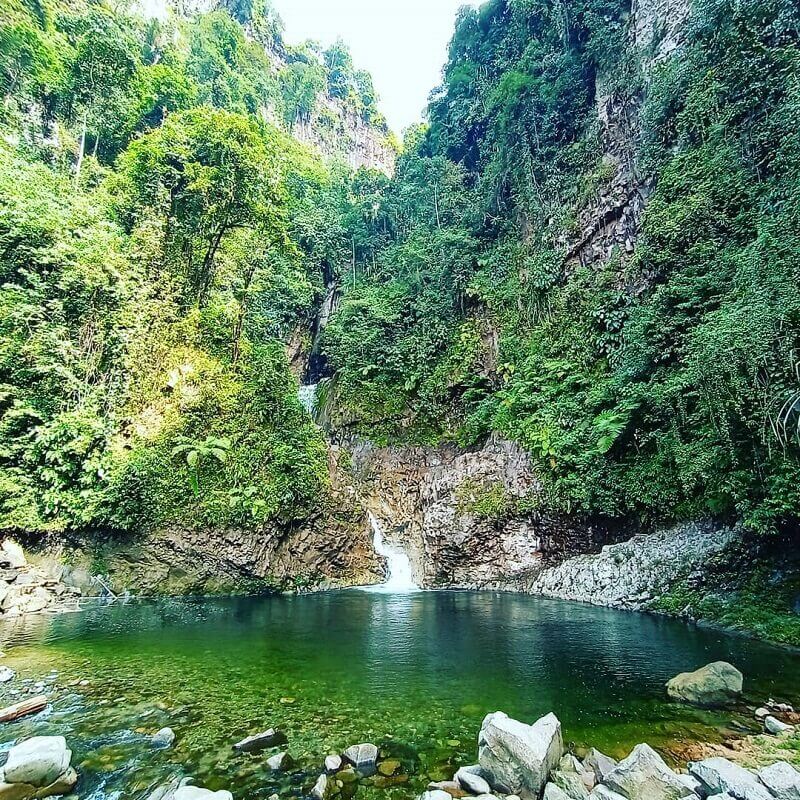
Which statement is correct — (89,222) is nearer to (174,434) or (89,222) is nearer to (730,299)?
(174,434)

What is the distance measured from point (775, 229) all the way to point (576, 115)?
17.3m

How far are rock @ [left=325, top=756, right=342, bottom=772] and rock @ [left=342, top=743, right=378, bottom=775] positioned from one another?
132mm

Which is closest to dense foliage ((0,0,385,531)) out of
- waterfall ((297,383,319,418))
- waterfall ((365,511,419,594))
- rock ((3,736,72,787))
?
waterfall ((297,383,319,418))

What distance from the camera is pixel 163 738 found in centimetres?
590

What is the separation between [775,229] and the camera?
12.2m

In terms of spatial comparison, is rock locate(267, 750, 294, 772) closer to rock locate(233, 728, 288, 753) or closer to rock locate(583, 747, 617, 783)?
rock locate(233, 728, 288, 753)

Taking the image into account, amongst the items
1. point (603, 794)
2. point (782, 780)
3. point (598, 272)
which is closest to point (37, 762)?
point (603, 794)

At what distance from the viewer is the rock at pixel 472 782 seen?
482cm

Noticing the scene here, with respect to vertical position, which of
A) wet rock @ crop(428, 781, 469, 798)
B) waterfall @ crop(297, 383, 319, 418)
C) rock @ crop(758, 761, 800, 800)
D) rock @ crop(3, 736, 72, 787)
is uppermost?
waterfall @ crop(297, 383, 319, 418)

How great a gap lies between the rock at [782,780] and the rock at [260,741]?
5.23 meters

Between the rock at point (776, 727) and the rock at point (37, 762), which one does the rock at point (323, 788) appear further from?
the rock at point (776, 727)

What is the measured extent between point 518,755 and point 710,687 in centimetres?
406

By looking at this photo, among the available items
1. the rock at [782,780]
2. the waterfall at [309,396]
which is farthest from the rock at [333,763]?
the waterfall at [309,396]

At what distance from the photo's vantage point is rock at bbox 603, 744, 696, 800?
4.44 metres
